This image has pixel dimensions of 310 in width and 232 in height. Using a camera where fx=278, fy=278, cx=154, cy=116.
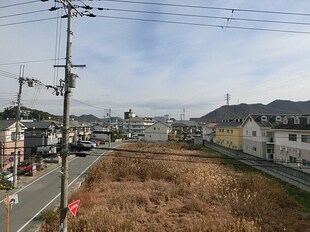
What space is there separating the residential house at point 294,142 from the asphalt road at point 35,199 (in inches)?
741

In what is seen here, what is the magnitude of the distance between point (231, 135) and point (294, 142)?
22.1 meters

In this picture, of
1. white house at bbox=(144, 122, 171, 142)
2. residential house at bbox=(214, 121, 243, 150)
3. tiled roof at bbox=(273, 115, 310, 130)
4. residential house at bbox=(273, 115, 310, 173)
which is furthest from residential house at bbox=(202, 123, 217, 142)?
tiled roof at bbox=(273, 115, 310, 130)

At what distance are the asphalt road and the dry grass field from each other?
1.26m

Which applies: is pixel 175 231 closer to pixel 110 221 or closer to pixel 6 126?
pixel 110 221

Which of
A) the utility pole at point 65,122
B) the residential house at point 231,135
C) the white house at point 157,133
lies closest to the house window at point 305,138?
the residential house at point 231,135

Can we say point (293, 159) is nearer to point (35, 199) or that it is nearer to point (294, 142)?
point (294, 142)

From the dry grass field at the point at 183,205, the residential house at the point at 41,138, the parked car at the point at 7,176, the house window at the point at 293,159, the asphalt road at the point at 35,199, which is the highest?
the residential house at the point at 41,138

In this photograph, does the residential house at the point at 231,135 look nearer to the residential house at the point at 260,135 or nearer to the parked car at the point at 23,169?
the residential house at the point at 260,135

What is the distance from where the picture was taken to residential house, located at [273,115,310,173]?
25692 millimetres

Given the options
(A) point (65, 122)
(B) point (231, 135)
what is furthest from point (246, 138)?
(A) point (65, 122)

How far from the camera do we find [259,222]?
13.9 m

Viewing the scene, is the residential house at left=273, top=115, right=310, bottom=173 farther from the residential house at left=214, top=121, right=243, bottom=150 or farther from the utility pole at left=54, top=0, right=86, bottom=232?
the utility pole at left=54, top=0, right=86, bottom=232

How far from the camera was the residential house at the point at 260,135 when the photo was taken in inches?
1371

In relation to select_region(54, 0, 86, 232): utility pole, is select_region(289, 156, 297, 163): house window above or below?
below
